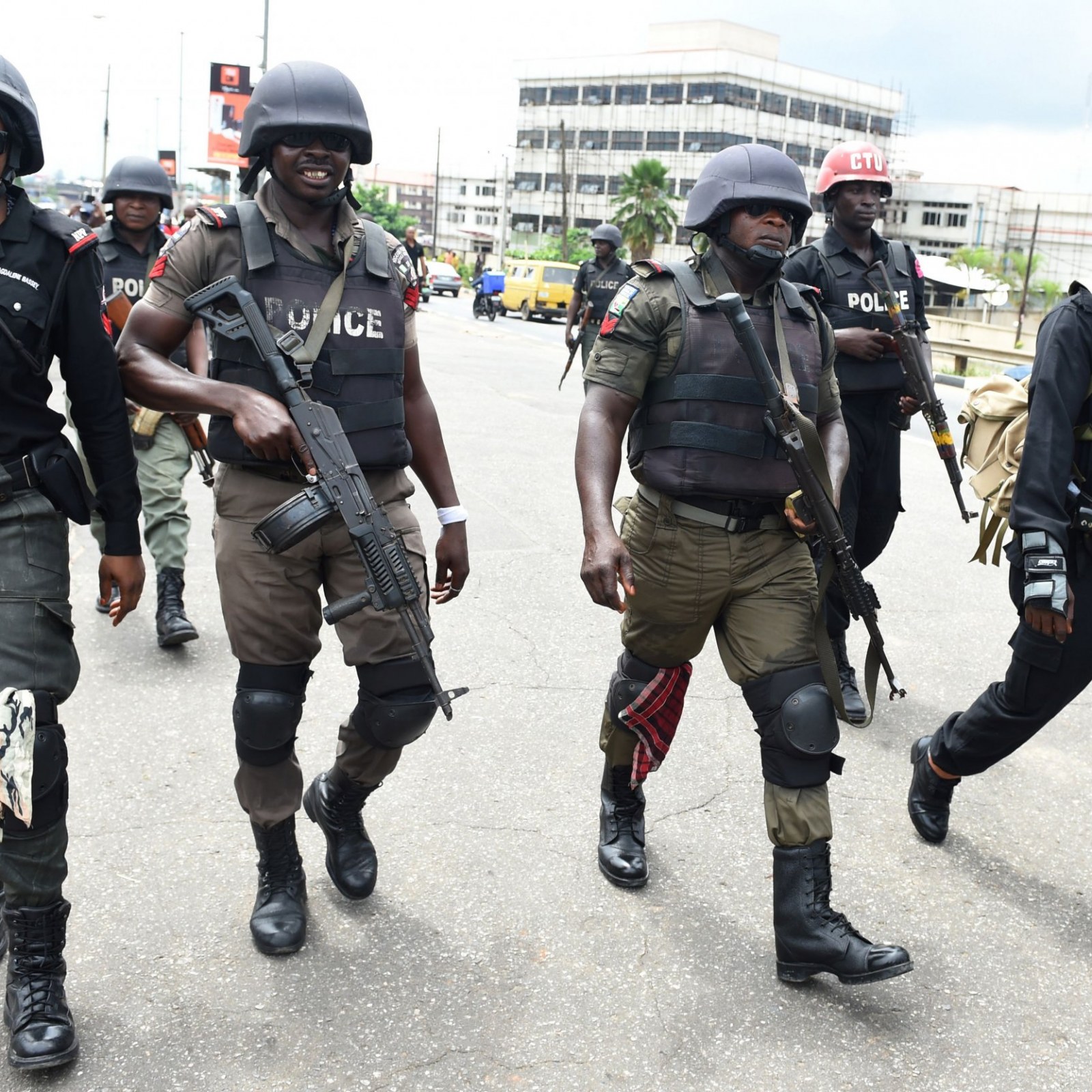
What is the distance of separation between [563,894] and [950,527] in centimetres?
583

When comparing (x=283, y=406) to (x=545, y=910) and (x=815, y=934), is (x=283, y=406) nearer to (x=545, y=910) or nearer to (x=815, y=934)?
(x=545, y=910)

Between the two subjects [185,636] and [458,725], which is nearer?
[458,725]

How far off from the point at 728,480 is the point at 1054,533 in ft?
2.80

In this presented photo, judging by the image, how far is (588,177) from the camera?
106438mm

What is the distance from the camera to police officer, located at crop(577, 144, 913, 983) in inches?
127

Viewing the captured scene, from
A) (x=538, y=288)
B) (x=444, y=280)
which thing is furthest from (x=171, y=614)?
(x=444, y=280)

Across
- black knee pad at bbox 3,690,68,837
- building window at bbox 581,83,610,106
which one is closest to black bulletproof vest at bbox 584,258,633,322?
black knee pad at bbox 3,690,68,837

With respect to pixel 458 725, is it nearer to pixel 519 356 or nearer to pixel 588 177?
pixel 519 356

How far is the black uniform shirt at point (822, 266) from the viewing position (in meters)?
5.11

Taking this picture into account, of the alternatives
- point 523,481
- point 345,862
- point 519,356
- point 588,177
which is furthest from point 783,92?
point 345,862

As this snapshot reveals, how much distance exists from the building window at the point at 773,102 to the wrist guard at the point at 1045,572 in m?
104

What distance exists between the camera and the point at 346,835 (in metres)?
3.61

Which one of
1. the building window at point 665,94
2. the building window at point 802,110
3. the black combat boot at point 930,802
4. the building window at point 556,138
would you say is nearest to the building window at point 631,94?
the building window at point 665,94

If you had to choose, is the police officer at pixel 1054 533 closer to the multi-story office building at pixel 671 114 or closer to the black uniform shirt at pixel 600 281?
the black uniform shirt at pixel 600 281
